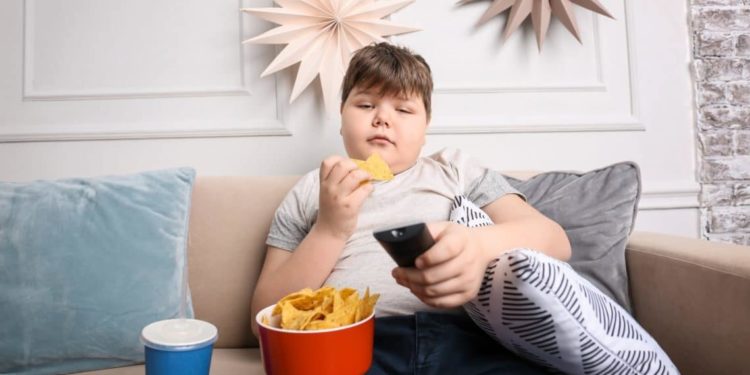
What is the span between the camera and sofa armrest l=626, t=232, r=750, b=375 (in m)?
0.73

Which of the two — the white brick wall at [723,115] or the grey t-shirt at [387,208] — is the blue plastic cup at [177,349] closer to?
the grey t-shirt at [387,208]

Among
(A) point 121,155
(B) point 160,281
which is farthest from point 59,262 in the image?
(A) point 121,155

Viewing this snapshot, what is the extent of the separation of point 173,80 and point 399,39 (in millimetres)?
690

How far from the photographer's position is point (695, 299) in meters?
0.81

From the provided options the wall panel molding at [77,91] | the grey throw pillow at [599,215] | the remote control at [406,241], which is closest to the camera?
the remote control at [406,241]

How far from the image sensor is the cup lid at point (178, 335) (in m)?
0.57

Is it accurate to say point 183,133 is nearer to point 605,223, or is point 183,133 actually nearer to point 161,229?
point 161,229

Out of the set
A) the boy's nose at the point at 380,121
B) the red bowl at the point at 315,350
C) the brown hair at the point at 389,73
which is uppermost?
the brown hair at the point at 389,73

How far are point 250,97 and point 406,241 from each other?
3.73ft

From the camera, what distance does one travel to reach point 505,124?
1.51 metres

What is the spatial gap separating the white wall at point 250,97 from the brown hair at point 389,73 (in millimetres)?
416

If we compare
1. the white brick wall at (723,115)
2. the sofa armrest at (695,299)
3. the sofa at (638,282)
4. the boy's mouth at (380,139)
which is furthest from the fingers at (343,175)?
the white brick wall at (723,115)

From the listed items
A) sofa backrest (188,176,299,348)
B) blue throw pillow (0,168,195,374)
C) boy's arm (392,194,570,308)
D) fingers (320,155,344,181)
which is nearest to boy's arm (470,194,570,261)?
boy's arm (392,194,570,308)

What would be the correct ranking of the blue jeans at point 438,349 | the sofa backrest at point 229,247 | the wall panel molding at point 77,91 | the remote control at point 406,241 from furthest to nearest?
the wall panel molding at point 77,91
the sofa backrest at point 229,247
the blue jeans at point 438,349
the remote control at point 406,241
